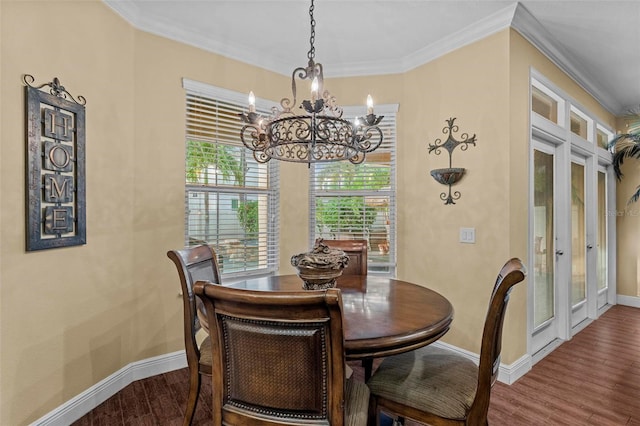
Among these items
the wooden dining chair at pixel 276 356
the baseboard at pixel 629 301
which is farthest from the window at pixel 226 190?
the baseboard at pixel 629 301

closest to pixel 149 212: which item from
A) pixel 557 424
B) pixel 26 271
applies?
pixel 26 271

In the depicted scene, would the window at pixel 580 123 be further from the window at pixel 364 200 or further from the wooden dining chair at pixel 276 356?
the wooden dining chair at pixel 276 356

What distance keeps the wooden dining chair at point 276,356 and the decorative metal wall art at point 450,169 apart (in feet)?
7.28

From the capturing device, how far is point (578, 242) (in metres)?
3.71

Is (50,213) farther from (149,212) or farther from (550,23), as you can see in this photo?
(550,23)

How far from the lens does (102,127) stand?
2.23 meters

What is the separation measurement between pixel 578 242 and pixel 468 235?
77.4 inches

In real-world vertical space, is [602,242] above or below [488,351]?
above

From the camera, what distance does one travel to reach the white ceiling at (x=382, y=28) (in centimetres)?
239

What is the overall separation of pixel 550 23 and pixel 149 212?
3516 mm

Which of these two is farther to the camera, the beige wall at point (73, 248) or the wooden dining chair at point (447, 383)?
the beige wall at point (73, 248)

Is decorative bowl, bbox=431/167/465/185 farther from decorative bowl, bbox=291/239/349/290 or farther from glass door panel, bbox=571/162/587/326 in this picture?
glass door panel, bbox=571/162/587/326

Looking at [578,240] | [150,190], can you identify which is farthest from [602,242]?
[150,190]

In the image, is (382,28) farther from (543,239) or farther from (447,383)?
(447,383)
